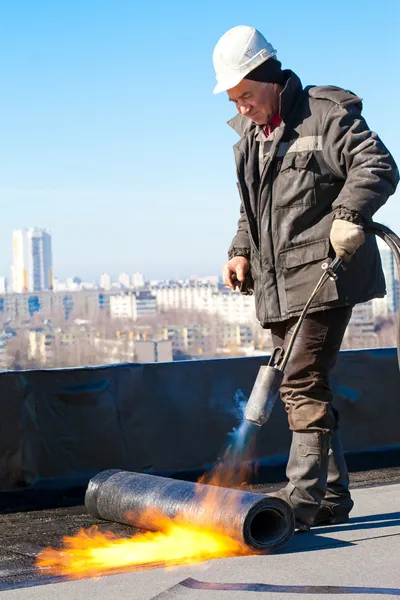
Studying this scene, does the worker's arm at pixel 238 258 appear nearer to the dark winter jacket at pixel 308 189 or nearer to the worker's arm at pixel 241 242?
the worker's arm at pixel 241 242

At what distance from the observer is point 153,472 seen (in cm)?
668

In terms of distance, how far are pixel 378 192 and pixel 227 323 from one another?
126948mm

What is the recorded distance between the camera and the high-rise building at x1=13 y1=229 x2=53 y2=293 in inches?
6319

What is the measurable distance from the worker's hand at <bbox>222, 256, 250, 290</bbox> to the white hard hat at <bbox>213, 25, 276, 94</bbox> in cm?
92

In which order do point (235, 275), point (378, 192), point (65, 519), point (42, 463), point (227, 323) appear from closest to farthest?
1. point (378, 192)
2. point (235, 275)
3. point (65, 519)
4. point (42, 463)
5. point (227, 323)

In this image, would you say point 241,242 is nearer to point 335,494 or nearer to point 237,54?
point 237,54

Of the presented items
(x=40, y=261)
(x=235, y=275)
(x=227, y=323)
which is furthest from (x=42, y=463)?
(x=40, y=261)

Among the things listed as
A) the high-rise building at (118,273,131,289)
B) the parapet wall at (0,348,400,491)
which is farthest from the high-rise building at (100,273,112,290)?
the parapet wall at (0,348,400,491)

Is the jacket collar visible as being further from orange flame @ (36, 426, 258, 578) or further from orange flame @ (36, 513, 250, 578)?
orange flame @ (36, 513, 250, 578)

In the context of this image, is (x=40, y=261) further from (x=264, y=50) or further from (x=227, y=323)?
(x=264, y=50)

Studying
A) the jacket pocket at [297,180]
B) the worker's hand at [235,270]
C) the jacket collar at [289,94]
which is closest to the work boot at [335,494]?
the worker's hand at [235,270]

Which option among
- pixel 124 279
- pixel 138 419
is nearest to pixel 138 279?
pixel 124 279

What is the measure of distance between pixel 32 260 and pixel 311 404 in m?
165

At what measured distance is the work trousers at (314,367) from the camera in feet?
16.1
